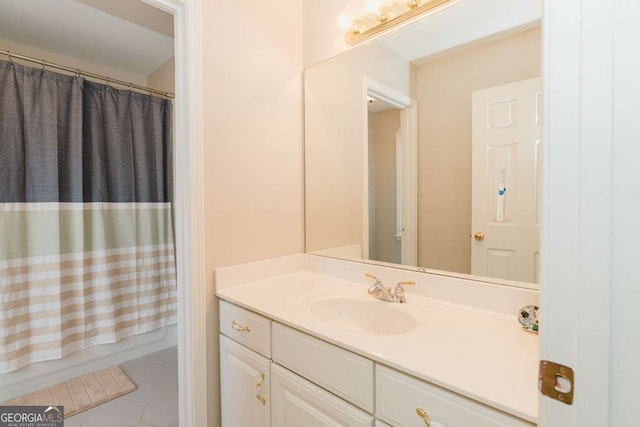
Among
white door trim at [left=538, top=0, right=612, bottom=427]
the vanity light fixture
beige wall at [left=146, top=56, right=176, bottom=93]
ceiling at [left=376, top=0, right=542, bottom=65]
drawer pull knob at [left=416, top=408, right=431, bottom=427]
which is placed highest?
beige wall at [left=146, top=56, right=176, bottom=93]

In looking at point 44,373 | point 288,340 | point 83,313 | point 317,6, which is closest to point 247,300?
point 288,340

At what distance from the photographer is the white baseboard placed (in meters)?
1.91

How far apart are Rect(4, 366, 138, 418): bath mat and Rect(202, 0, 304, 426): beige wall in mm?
1061

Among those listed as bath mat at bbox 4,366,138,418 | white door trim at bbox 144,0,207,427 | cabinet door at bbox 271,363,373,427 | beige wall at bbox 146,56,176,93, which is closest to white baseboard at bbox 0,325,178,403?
bath mat at bbox 4,366,138,418

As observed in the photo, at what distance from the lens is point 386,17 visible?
1324mm

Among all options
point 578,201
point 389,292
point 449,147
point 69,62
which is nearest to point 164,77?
point 69,62

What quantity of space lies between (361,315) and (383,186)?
0.60 meters

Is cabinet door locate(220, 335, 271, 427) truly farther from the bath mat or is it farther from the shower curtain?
the shower curtain

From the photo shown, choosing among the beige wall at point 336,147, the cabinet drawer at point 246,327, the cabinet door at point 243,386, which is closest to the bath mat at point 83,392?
the cabinet door at point 243,386

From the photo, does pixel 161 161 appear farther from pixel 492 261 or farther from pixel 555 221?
pixel 555 221

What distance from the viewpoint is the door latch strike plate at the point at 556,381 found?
0.42 meters

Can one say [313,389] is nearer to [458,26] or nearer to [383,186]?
[383,186]

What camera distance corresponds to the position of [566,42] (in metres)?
0.41

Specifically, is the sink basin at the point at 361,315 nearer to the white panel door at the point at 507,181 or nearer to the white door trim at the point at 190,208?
the white panel door at the point at 507,181
